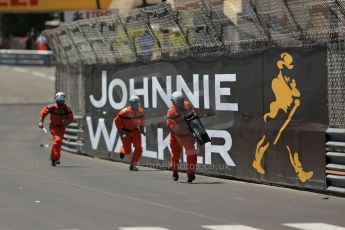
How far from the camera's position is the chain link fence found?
13.7 m

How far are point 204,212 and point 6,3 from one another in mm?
26100

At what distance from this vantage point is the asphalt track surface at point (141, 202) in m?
10.9

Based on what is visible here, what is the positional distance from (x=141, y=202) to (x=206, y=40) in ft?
16.9

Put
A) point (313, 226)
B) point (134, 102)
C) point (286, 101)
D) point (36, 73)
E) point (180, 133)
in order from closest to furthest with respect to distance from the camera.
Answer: point (313, 226)
point (286, 101)
point (180, 133)
point (134, 102)
point (36, 73)

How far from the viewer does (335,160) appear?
13773 millimetres

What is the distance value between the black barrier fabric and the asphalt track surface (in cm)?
38

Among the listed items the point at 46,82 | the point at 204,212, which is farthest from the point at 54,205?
the point at 46,82

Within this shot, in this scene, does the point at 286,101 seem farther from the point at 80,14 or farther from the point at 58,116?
the point at 80,14

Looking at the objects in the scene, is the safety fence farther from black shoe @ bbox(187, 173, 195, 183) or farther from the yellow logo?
black shoe @ bbox(187, 173, 195, 183)

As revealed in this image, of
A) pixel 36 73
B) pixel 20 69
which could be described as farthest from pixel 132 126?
→ pixel 20 69

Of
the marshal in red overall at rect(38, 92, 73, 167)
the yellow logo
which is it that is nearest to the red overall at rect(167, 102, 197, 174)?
the yellow logo

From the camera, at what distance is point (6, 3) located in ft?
120

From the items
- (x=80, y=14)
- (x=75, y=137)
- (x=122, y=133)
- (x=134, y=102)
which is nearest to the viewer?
(x=134, y=102)

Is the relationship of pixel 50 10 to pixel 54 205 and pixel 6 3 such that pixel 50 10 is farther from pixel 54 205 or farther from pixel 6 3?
pixel 54 205
